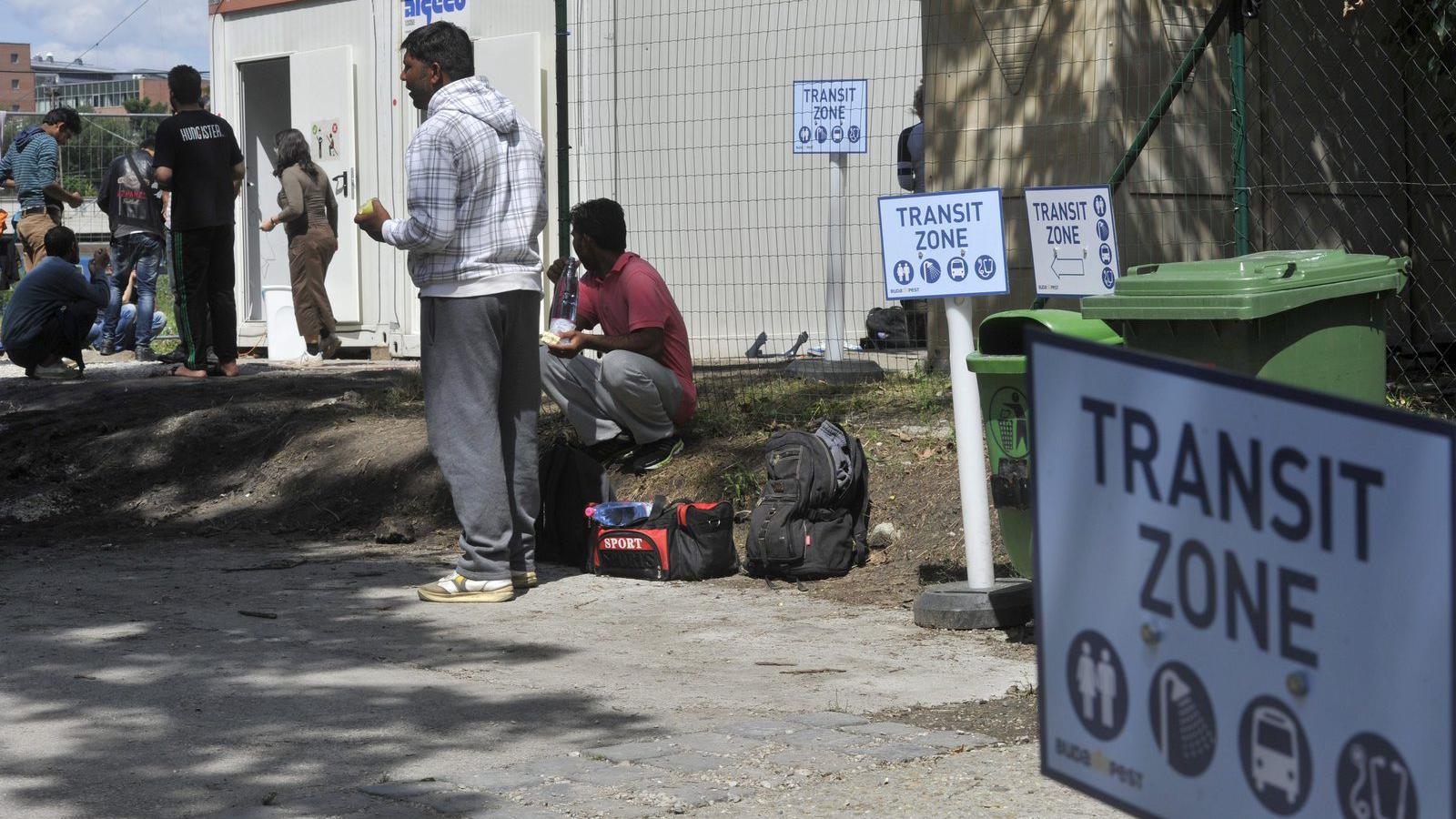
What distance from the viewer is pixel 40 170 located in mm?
13195

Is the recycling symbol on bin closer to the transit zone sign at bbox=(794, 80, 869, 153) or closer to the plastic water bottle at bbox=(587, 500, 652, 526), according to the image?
the plastic water bottle at bbox=(587, 500, 652, 526)

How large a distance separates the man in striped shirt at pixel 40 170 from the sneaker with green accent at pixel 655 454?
24.5 feet

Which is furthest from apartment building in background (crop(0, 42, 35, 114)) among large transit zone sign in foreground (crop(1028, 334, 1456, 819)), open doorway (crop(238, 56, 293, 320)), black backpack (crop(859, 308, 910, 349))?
large transit zone sign in foreground (crop(1028, 334, 1456, 819))

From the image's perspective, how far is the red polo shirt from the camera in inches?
285

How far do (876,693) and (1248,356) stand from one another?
1.40 metres

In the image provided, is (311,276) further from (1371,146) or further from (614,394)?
(1371,146)

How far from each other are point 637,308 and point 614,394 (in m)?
0.40

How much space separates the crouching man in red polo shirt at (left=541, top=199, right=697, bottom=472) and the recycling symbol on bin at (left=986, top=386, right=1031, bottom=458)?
6.99 ft

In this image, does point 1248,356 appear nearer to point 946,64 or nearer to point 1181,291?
point 1181,291

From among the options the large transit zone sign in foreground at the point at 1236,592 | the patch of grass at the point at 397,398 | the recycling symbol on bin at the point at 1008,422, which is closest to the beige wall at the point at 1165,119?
the recycling symbol on bin at the point at 1008,422

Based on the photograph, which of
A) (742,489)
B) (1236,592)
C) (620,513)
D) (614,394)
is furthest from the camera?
(614,394)

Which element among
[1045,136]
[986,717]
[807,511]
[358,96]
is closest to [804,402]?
[807,511]

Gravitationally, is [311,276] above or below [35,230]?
below

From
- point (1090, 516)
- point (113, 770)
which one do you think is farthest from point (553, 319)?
point (1090, 516)
